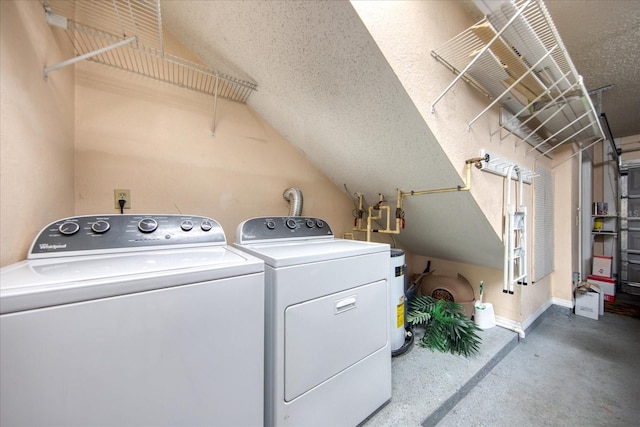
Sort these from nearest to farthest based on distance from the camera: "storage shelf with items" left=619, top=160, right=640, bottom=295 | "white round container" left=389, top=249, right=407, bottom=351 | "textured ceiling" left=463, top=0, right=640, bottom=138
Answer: "textured ceiling" left=463, top=0, right=640, bottom=138 < "white round container" left=389, top=249, right=407, bottom=351 < "storage shelf with items" left=619, top=160, right=640, bottom=295

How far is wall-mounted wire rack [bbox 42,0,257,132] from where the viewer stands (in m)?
1.33

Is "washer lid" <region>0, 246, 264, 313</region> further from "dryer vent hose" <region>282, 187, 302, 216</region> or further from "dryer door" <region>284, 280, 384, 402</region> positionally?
"dryer vent hose" <region>282, 187, 302, 216</region>

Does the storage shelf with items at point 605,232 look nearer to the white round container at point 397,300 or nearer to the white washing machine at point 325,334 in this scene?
the white round container at point 397,300

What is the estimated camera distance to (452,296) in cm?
250

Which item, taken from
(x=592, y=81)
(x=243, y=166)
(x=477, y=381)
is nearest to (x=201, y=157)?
(x=243, y=166)

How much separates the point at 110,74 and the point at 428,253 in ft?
11.1

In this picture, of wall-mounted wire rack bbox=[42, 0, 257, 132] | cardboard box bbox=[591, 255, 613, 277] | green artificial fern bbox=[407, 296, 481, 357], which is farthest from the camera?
cardboard box bbox=[591, 255, 613, 277]

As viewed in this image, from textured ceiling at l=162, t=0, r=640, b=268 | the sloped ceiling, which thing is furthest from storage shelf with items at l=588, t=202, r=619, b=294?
the sloped ceiling

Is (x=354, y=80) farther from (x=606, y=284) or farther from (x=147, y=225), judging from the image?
(x=606, y=284)

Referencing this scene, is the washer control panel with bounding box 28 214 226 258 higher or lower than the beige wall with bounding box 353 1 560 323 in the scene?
lower

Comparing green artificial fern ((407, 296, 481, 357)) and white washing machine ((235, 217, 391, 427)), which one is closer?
white washing machine ((235, 217, 391, 427))

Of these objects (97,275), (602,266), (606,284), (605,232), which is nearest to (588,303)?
(606,284)

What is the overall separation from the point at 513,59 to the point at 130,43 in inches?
93.1

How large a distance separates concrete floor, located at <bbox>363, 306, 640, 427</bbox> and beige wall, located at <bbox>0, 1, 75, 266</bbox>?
1.86m
